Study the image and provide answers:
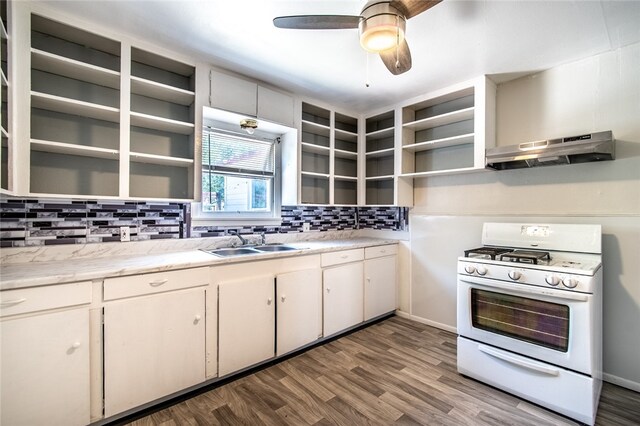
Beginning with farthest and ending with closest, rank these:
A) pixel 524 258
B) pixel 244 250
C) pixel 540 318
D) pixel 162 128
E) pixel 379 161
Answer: pixel 379 161 → pixel 244 250 → pixel 162 128 → pixel 524 258 → pixel 540 318

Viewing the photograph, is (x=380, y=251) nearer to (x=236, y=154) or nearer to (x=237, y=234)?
(x=237, y=234)

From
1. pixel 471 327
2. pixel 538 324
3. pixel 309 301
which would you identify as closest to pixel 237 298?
pixel 309 301

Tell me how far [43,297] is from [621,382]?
3.73 meters

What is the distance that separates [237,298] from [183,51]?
6.25ft

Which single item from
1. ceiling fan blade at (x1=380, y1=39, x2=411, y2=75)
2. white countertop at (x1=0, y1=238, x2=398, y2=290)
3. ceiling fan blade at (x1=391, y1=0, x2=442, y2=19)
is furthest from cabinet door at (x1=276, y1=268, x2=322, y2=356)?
ceiling fan blade at (x1=391, y1=0, x2=442, y2=19)

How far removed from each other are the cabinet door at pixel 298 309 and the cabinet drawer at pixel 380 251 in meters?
0.68

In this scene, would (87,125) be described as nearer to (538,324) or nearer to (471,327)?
(471,327)

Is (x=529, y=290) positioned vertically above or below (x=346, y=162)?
below

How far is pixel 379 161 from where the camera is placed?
375cm

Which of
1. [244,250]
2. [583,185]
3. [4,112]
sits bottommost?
[244,250]

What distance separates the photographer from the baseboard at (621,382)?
6.67 feet

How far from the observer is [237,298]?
213cm

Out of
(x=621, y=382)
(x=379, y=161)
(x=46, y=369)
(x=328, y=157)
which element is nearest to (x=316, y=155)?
(x=328, y=157)

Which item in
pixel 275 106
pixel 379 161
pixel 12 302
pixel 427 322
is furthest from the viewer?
pixel 379 161
